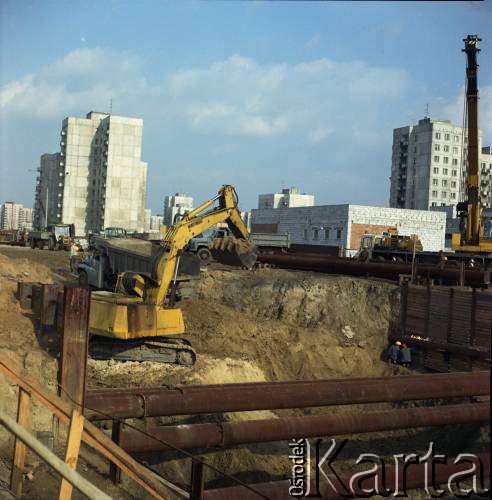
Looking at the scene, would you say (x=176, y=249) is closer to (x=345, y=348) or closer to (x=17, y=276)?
(x=345, y=348)

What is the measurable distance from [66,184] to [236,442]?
109m

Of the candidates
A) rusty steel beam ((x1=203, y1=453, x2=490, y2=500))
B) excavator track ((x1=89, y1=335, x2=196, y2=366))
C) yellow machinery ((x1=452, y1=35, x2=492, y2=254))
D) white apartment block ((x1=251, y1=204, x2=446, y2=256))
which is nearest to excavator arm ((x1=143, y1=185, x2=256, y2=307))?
excavator track ((x1=89, y1=335, x2=196, y2=366))

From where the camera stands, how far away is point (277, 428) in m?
6.18

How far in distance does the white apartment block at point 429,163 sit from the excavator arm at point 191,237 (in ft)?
342

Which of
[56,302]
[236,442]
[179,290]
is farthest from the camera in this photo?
[179,290]

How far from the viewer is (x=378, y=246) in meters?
41.0

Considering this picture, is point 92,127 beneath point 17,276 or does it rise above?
above

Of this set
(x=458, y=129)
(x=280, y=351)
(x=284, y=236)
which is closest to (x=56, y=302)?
(x=280, y=351)

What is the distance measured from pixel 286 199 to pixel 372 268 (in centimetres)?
13556

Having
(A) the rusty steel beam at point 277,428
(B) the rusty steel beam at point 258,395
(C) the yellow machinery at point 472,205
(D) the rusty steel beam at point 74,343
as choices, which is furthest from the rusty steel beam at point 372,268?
(D) the rusty steel beam at point 74,343

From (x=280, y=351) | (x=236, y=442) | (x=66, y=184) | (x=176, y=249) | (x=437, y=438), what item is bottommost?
(x=437, y=438)

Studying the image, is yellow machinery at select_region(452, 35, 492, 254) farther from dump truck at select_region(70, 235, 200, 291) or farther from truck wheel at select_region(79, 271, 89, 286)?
truck wheel at select_region(79, 271, 89, 286)

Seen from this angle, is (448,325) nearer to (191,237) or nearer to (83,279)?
(191,237)

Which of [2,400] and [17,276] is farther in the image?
[17,276]
